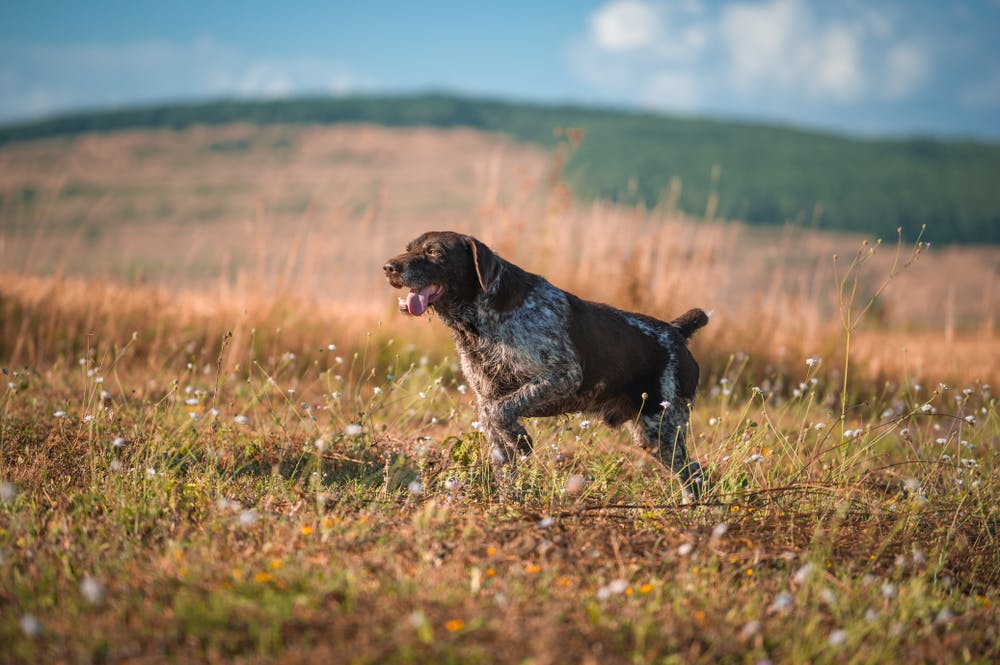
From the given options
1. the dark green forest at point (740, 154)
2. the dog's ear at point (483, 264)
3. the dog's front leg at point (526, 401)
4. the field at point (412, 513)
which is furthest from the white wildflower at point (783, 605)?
the dark green forest at point (740, 154)

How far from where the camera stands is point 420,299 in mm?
4516

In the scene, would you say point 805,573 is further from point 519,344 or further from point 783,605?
point 519,344

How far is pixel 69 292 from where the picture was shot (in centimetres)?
902

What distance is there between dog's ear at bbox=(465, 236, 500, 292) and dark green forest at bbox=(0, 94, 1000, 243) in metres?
40.6

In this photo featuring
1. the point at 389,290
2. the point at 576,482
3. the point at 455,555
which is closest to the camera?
the point at 455,555

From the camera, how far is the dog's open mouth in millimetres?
4465

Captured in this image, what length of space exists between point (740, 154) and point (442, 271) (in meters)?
70.6

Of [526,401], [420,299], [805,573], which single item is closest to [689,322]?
[526,401]

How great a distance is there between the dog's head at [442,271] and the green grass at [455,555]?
0.94 meters

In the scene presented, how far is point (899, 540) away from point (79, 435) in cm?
474

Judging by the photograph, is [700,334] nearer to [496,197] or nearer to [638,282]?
[638,282]

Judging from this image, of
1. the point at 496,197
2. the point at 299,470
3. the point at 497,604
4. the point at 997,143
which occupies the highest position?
the point at 997,143

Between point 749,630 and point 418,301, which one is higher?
point 418,301

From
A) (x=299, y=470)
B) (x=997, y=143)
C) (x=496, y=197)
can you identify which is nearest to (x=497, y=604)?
(x=299, y=470)
